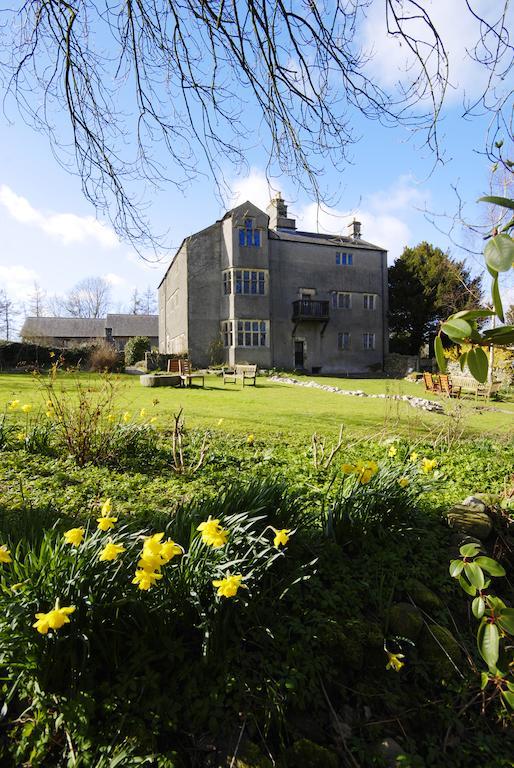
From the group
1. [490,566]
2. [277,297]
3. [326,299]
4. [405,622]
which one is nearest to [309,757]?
[405,622]

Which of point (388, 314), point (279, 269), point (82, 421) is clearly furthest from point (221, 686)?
point (388, 314)

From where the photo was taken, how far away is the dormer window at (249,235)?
2883 centimetres

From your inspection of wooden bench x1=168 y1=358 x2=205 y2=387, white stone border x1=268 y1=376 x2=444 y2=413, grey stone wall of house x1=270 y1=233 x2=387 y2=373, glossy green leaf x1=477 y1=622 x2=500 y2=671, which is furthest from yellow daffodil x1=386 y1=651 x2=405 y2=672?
grey stone wall of house x1=270 y1=233 x2=387 y2=373

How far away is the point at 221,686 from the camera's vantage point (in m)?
2.17

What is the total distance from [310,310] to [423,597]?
1117 inches

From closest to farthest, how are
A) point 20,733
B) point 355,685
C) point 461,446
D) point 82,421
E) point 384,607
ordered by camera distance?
point 20,733 < point 355,685 < point 384,607 < point 82,421 < point 461,446

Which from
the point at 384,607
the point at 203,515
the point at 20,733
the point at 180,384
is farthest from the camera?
the point at 180,384

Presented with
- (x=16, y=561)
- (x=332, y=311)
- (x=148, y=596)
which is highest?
(x=332, y=311)

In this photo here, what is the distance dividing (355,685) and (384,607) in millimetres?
533

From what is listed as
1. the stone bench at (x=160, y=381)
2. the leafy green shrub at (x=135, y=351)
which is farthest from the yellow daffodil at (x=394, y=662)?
the leafy green shrub at (x=135, y=351)

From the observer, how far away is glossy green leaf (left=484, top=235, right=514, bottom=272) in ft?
2.90

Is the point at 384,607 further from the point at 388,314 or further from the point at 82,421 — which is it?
the point at 388,314

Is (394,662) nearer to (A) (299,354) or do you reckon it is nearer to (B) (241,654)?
(B) (241,654)

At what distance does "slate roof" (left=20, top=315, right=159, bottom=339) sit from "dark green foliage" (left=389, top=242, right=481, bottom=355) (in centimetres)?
3050
